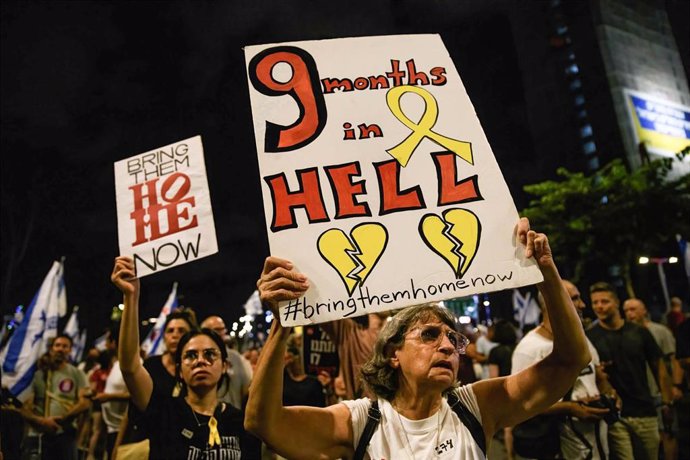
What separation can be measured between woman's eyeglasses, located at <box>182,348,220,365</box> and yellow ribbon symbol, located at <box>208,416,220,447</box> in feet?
1.25

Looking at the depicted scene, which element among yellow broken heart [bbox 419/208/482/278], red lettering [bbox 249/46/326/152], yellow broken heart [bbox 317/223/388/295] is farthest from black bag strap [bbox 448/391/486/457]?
red lettering [bbox 249/46/326/152]

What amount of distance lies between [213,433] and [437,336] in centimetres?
167

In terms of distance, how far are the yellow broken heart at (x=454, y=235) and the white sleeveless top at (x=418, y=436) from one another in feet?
2.20

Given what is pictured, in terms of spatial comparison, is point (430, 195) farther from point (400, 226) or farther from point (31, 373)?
point (31, 373)

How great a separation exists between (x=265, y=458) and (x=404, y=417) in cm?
436

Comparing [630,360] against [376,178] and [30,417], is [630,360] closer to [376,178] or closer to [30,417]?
[376,178]

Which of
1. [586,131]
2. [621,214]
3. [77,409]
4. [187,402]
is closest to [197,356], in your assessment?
[187,402]

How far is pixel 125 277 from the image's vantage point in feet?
12.6

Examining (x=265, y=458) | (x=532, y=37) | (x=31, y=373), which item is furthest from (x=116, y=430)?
(x=532, y=37)

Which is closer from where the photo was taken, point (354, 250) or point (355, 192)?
point (354, 250)

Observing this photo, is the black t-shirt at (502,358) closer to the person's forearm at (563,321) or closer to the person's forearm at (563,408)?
the person's forearm at (563,408)

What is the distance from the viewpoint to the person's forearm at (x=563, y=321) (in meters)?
2.37

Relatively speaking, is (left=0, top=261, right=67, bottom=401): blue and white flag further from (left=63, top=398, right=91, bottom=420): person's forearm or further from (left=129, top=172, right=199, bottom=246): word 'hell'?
(left=129, top=172, right=199, bottom=246): word 'hell'

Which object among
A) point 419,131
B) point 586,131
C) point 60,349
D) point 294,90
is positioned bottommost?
point 60,349
